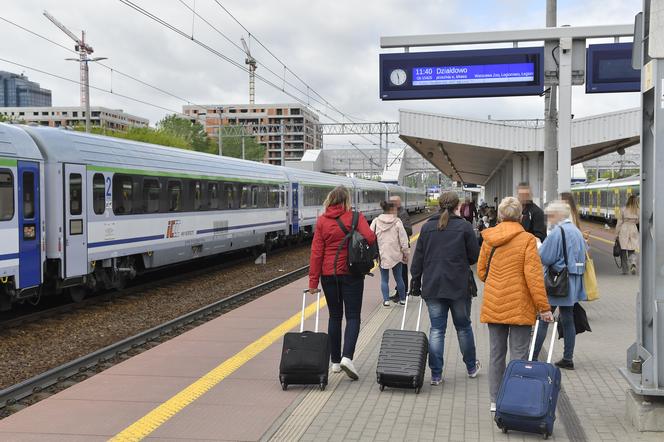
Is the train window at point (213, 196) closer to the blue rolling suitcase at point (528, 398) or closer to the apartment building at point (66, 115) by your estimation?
the blue rolling suitcase at point (528, 398)

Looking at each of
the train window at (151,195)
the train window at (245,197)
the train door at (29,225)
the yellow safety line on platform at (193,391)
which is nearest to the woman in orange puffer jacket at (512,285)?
the yellow safety line on platform at (193,391)

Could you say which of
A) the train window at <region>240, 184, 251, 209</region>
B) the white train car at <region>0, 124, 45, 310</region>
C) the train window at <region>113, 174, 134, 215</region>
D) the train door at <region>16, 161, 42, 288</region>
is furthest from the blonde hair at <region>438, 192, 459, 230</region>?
the train window at <region>240, 184, 251, 209</region>

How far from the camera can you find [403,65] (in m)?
13.0

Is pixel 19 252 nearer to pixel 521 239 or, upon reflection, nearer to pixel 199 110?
pixel 521 239

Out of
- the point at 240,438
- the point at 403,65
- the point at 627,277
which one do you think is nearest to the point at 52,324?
the point at 240,438

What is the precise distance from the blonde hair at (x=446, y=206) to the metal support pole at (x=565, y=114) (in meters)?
6.13

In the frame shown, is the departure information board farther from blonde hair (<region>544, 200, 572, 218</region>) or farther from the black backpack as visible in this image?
the black backpack

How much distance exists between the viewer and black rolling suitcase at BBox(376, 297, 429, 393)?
235 inches

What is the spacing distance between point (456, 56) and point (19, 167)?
7576mm

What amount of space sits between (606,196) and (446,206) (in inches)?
1744

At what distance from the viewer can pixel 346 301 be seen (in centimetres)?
632

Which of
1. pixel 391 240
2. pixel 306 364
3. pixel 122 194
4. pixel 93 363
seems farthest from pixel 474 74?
pixel 93 363

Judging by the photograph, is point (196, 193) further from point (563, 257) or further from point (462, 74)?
point (563, 257)

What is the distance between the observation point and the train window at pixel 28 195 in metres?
10.1
